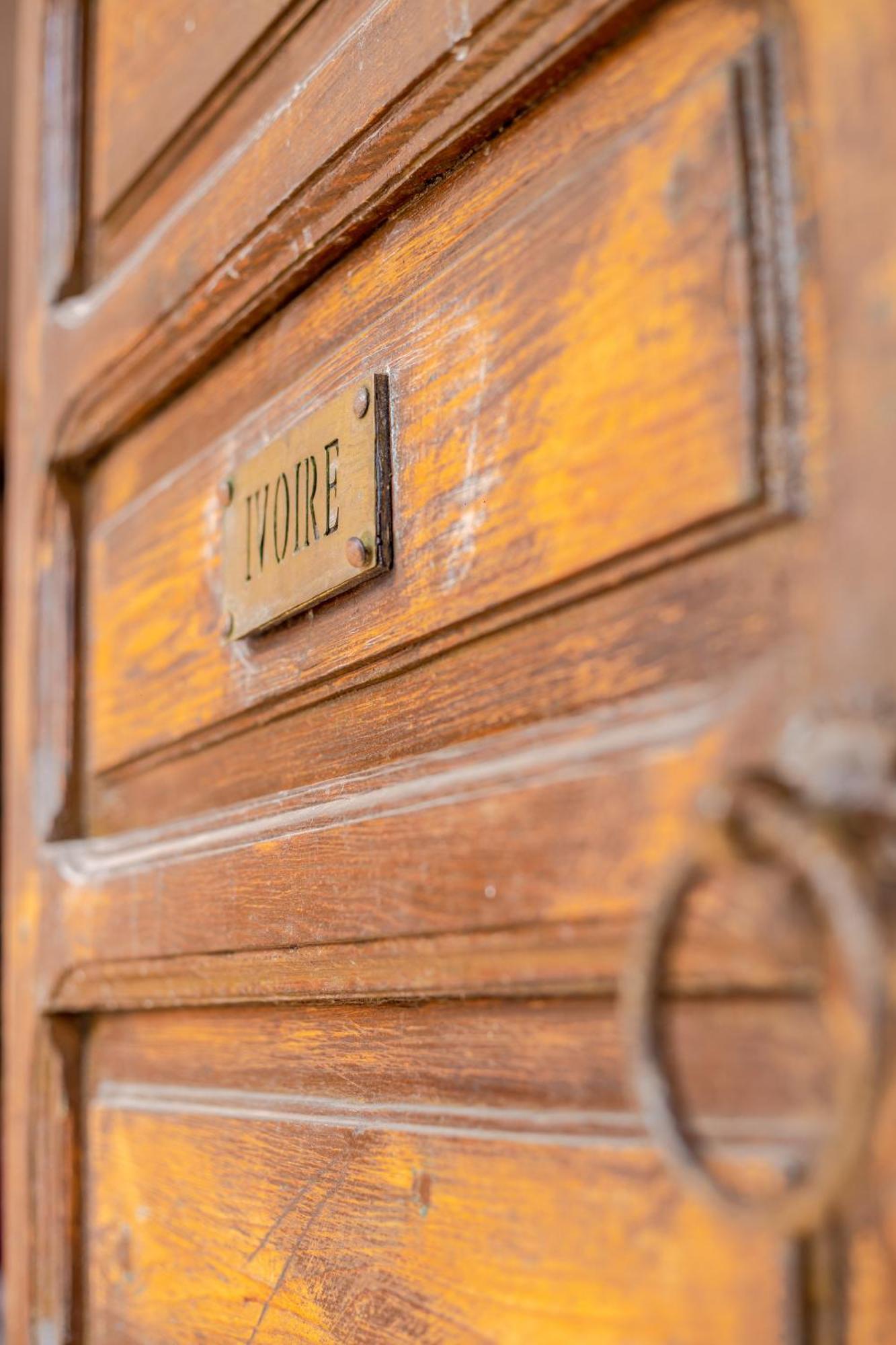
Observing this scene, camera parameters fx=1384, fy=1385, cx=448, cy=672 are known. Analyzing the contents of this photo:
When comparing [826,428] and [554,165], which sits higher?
[554,165]

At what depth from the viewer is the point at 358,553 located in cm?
56

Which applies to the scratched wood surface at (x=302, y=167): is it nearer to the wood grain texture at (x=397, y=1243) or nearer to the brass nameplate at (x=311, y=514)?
the brass nameplate at (x=311, y=514)

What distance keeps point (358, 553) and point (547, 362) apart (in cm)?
13

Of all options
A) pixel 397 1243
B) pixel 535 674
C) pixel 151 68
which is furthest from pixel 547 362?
pixel 151 68

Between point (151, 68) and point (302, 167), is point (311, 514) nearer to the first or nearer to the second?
point (302, 167)

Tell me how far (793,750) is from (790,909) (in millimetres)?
40

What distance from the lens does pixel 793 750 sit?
→ 1.13ft

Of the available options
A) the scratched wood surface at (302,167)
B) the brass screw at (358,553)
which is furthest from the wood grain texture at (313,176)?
the brass screw at (358,553)

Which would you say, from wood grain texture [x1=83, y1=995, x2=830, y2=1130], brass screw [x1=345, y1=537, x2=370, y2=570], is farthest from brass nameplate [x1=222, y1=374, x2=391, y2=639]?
wood grain texture [x1=83, y1=995, x2=830, y2=1130]

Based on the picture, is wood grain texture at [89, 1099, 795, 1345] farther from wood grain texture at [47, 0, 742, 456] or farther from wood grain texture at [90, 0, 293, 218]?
wood grain texture at [90, 0, 293, 218]

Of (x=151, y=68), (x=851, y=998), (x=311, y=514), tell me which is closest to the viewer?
(x=851, y=998)

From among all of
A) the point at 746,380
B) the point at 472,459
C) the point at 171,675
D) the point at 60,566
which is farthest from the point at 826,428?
the point at 60,566

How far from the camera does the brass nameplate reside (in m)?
0.57

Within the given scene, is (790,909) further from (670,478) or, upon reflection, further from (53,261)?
(53,261)
